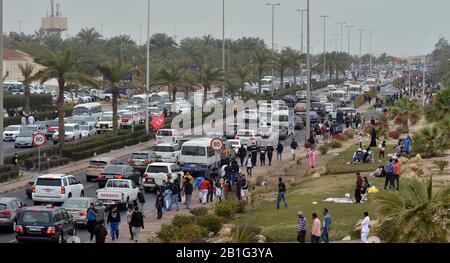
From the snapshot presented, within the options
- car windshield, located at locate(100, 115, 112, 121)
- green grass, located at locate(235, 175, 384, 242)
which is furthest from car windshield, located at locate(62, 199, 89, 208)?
car windshield, located at locate(100, 115, 112, 121)

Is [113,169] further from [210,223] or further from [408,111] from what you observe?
[408,111]

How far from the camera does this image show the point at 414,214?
1884 centimetres

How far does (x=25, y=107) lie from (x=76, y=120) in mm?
12028

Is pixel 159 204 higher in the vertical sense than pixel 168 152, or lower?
lower

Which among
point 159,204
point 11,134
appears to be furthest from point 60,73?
point 159,204

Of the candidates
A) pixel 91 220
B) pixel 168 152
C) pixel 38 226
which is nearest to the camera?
pixel 38 226

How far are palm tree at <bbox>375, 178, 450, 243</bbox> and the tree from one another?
72.8ft

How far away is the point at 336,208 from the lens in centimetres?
2817

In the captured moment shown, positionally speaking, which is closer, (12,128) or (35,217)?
(35,217)

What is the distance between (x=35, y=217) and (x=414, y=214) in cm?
955

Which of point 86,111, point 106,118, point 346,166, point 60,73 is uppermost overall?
point 60,73
